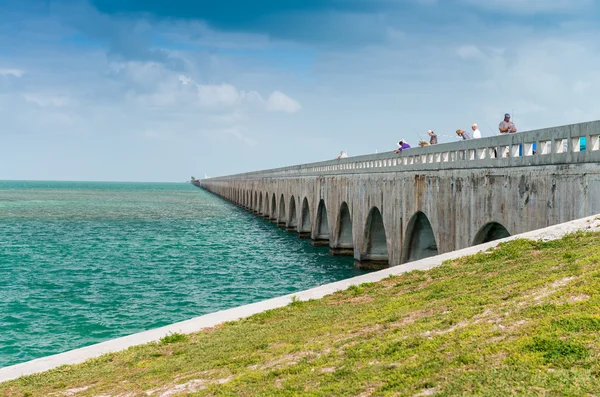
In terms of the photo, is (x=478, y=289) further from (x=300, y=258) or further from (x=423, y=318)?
(x=300, y=258)

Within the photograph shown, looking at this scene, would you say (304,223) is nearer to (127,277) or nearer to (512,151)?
(127,277)

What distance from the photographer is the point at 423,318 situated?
907 cm

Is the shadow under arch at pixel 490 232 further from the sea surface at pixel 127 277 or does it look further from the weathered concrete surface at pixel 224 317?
the sea surface at pixel 127 277

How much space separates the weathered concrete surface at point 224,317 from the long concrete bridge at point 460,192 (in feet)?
3.89

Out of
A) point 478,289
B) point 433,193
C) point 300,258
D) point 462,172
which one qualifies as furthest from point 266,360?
point 300,258

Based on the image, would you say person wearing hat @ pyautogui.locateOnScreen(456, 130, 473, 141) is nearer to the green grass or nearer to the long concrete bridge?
the long concrete bridge

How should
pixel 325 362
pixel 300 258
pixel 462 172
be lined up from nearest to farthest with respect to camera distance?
pixel 325 362 → pixel 462 172 → pixel 300 258

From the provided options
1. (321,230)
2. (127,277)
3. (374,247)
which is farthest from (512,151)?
(321,230)

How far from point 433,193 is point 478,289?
12.3 metres

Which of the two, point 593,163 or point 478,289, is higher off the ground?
point 593,163

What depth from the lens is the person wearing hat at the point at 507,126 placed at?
19312mm

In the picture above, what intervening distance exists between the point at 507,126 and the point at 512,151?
308 cm

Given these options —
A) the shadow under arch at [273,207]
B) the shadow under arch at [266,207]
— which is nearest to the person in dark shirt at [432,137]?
the shadow under arch at [273,207]

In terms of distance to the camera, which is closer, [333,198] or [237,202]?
[333,198]
